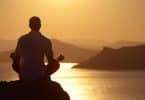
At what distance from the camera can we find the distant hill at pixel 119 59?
533 ft

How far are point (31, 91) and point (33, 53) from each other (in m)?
0.51

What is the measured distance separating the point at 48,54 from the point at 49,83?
1.27 ft

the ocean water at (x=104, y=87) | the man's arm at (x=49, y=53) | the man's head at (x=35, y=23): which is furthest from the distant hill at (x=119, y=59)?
the man's head at (x=35, y=23)

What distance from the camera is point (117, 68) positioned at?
16850 cm

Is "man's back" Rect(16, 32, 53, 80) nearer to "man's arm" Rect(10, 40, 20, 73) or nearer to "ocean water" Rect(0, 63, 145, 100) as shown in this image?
"man's arm" Rect(10, 40, 20, 73)

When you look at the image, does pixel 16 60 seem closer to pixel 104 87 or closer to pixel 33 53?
pixel 33 53

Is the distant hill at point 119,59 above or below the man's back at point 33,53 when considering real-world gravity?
below

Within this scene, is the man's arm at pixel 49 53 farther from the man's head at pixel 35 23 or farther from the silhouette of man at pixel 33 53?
the man's head at pixel 35 23

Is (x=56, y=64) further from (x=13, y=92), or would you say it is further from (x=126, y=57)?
(x=126, y=57)

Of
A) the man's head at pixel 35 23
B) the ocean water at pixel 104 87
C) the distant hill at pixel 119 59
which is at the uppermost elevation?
the man's head at pixel 35 23

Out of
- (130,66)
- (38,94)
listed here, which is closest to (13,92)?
(38,94)

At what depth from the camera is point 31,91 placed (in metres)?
8.58

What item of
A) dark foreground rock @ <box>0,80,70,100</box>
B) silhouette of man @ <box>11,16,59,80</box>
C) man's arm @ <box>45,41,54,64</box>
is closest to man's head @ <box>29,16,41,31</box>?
silhouette of man @ <box>11,16,59,80</box>

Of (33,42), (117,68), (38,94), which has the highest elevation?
(33,42)
